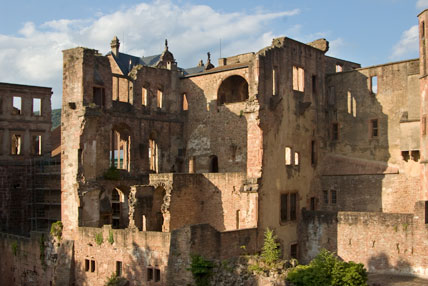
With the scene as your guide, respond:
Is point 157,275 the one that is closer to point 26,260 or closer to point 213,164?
point 26,260

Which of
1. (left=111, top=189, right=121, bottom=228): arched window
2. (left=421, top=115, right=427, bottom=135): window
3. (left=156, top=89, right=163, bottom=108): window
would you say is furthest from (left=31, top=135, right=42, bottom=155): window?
(left=421, top=115, right=427, bottom=135): window

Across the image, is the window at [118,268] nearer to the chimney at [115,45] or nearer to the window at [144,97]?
the window at [144,97]

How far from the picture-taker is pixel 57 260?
2661 centimetres

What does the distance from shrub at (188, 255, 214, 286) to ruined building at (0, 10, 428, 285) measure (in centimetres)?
63

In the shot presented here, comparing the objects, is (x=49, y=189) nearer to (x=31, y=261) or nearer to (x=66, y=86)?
(x=31, y=261)

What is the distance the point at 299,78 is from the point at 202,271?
1203cm

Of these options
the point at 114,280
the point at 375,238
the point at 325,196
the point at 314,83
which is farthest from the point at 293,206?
the point at 114,280

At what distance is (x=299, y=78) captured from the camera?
28.2m

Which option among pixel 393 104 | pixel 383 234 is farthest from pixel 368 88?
pixel 383 234

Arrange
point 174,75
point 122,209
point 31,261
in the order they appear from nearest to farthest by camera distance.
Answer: point 31,261 < point 122,209 < point 174,75

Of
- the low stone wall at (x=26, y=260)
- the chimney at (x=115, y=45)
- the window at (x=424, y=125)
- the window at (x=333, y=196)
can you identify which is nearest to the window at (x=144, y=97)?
the low stone wall at (x=26, y=260)

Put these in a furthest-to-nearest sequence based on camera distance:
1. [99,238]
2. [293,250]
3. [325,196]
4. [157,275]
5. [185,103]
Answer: [185,103] < [325,196] < [293,250] < [99,238] < [157,275]

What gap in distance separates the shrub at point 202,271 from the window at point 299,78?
11180mm

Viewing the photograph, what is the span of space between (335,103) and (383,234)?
823 centimetres
